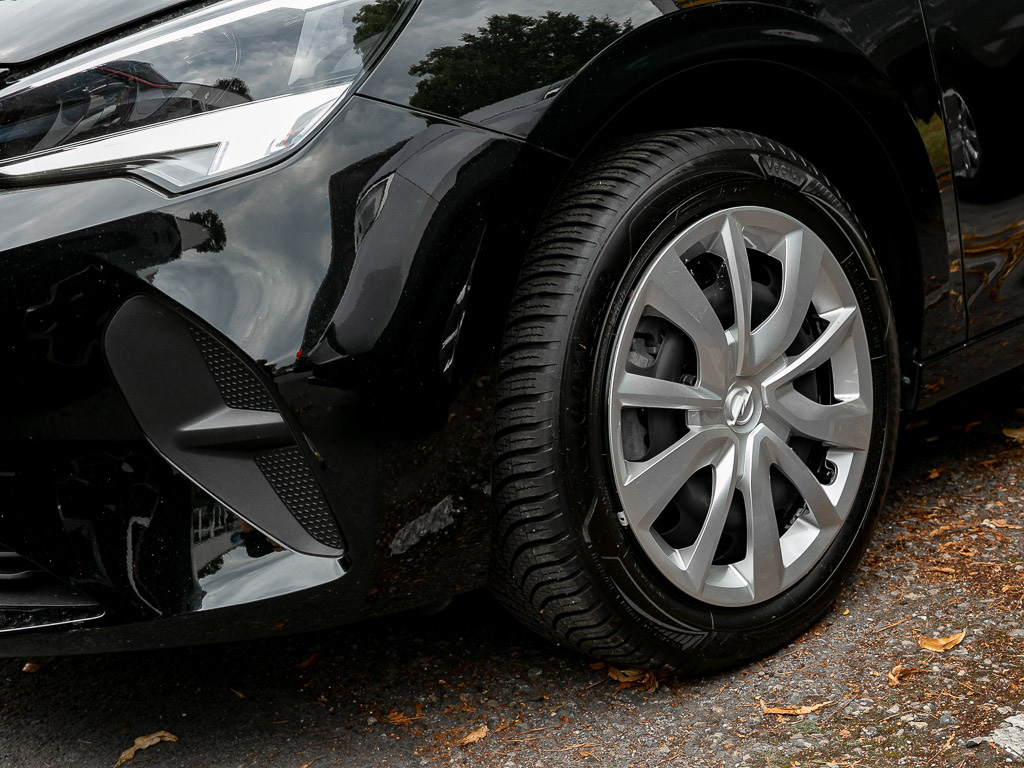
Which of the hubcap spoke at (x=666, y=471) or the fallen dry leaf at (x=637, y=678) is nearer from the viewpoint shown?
the hubcap spoke at (x=666, y=471)

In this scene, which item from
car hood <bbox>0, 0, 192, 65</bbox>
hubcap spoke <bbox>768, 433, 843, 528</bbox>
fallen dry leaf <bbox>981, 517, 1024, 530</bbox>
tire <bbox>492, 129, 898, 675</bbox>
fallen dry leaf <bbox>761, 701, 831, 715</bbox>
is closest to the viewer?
car hood <bbox>0, 0, 192, 65</bbox>

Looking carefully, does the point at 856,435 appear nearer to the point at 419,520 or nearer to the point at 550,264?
the point at 550,264

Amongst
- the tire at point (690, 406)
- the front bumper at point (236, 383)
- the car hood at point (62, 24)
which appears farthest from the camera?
the tire at point (690, 406)

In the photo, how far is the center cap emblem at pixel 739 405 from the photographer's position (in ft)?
5.99

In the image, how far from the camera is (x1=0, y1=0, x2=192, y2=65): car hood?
150 cm

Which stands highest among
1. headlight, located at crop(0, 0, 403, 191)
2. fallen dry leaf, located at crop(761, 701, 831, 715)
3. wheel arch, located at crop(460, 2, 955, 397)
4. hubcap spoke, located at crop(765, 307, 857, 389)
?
headlight, located at crop(0, 0, 403, 191)

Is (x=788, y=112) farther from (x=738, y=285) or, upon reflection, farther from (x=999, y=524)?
(x=999, y=524)

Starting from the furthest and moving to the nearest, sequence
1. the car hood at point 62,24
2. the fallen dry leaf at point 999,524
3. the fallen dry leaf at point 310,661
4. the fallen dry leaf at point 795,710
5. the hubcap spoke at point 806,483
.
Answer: the fallen dry leaf at point 999,524 < the fallen dry leaf at point 310,661 < the hubcap spoke at point 806,483 < the fallen dry leaf at point 795,710 < the car hood at point 62,24

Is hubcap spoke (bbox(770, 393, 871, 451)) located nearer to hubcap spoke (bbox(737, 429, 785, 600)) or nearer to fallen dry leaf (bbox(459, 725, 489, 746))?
hubcap spoke (bbox(737, 429, 785, 600))

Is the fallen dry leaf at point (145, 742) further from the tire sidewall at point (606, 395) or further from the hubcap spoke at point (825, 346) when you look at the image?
the hubcap spoke at point (825, 346)

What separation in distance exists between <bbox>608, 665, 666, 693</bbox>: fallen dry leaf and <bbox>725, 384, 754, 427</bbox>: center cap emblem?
483mm

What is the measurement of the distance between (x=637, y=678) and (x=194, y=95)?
1.26 meters

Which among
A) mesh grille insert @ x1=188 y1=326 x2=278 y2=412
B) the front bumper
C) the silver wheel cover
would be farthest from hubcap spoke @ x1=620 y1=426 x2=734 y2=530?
mesh grille insert @ x1=188 y1=326 x2=278 y2=412

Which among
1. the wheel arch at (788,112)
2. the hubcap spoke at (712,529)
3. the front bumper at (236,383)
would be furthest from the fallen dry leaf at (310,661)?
the wheel arch at (788,112)
